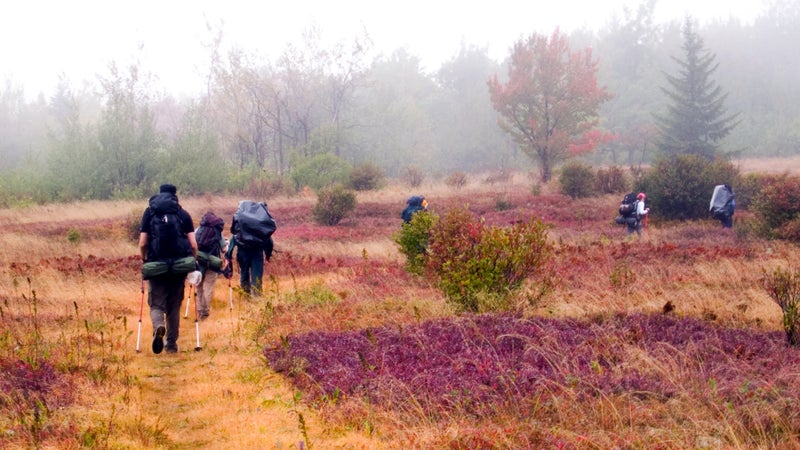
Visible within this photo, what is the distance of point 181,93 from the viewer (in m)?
96.3

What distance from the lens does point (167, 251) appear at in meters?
7.64

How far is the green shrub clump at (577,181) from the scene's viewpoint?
1096 inches

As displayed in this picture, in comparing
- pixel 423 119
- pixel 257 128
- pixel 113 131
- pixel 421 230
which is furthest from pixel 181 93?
pixel 421 230

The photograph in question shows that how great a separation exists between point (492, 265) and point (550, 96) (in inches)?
1329

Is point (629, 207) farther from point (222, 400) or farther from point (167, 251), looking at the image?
point (222, 400)

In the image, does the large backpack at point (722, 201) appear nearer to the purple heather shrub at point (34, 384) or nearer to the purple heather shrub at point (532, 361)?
the purple heather shrub at point (532, 361)

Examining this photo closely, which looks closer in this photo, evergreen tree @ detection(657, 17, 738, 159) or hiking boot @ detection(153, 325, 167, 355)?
hiking boot @ detection(153, 325, 167, 355)

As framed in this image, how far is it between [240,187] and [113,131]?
24.9ft

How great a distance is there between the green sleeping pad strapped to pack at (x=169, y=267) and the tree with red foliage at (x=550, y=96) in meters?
32.5

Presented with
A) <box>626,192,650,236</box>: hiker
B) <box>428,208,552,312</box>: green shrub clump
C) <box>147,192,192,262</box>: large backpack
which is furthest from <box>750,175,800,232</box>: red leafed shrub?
<box>147,192,192,262</box>: large backpack

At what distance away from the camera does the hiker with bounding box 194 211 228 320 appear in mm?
9910

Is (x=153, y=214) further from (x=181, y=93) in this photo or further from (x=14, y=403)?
(x=181, y=93)

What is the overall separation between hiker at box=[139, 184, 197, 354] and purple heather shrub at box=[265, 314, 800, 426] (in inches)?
71.3

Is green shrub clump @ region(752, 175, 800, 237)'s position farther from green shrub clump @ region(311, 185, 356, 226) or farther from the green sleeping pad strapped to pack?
green shrub clump @ region(311, 185, 356, 226)
